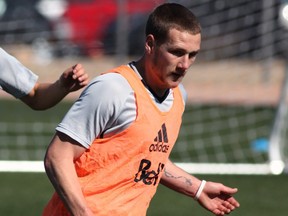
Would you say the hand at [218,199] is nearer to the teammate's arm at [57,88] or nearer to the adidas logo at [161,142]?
the adidas logo at [161,142]

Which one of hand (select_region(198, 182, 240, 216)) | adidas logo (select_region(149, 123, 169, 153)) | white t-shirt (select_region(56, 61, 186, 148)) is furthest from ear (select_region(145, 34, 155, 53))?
hand (select_region(198, 182, 240, 216))

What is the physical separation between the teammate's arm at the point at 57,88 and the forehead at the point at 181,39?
45 cm

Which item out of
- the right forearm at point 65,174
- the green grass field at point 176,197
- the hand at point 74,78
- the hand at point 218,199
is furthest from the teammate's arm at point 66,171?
the green grass field at point 176,197

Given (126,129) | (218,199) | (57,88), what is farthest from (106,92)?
(218,199)

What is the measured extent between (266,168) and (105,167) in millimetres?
6677

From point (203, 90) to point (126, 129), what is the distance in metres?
9.94

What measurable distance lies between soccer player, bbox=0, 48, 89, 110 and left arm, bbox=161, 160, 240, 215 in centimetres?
74

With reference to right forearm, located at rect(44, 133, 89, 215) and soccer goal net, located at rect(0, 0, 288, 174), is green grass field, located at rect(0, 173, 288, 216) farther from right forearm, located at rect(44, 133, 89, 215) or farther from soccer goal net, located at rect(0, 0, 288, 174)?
right forearm, located at rect(44, 133, 89, 215)

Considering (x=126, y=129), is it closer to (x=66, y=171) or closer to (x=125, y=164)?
(x=125, y=164)

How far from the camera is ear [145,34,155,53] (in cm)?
493

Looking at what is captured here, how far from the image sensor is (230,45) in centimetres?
1485

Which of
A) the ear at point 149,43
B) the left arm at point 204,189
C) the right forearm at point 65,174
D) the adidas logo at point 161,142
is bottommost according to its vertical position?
the right forearm at point 65,174

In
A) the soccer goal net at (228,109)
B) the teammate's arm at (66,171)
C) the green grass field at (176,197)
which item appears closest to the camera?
the teammate's arm at (66,171)

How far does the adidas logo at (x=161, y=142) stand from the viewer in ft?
16.3
